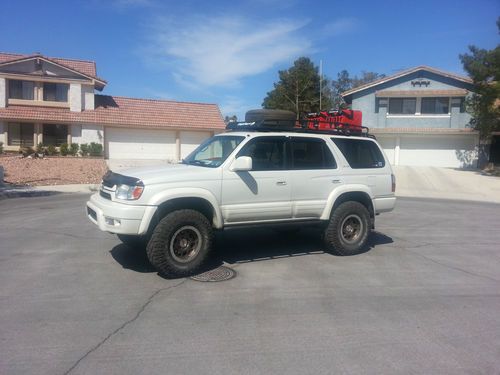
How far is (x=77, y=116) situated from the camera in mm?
31141

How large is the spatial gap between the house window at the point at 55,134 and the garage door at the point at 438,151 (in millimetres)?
23395

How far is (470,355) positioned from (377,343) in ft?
2.61

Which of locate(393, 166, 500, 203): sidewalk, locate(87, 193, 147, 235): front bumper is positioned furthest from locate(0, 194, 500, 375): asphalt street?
locate(393, 166, 500, 203): sidewalk

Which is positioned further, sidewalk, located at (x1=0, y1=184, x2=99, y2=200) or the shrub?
the shrub

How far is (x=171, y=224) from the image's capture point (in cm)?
585

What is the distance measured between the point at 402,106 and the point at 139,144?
18.9m

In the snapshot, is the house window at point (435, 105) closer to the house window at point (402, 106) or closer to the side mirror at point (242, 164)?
the house window at point (402, 106)

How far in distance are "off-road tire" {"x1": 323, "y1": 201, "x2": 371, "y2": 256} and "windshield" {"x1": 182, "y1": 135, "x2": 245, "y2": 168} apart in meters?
2.05

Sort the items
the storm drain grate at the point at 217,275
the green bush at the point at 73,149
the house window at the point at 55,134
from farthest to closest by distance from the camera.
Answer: the house window at the point at 55,134 → the green bush at the point at 73,149 → the storm drain grate at the point at 217,275

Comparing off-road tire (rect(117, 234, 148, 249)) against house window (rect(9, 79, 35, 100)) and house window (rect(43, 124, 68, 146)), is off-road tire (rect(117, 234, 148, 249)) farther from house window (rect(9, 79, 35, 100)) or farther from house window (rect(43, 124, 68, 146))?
house window (rect(9, 79, 35, 100))

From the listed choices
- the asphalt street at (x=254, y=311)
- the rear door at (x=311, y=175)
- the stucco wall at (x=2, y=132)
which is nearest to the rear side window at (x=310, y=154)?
the rear door at (x=311, y=175)

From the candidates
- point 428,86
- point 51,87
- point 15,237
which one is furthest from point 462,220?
point 51,87

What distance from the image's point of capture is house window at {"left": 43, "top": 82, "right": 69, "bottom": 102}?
3177 centimetres

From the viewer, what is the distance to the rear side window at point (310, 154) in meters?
7.07
